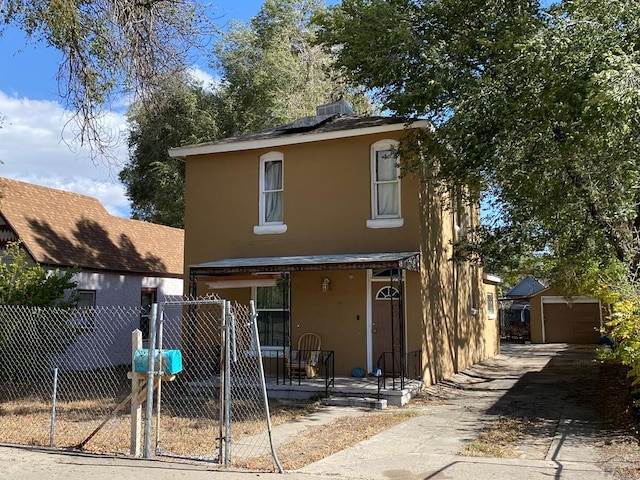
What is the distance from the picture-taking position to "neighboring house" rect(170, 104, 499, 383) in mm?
13859

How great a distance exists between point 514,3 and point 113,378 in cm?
1287

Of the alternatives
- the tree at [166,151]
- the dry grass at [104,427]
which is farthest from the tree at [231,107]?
the dry grass at [104,427]

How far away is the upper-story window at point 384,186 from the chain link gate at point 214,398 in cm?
397

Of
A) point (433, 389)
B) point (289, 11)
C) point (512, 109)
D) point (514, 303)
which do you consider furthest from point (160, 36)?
point (514, 303)

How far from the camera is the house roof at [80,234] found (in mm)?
16859

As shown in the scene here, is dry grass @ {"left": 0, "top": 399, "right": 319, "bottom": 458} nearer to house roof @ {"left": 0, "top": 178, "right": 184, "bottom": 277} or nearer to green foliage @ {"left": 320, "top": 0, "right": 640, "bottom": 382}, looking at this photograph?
house roof @ {"left": 0, "top": 178, "right": 184, "bottom": 277}

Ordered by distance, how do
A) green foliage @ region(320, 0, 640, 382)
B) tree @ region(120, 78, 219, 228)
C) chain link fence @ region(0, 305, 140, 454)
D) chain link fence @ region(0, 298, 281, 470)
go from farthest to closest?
tree @ region(120, 78, 219, 228) < green foliage @ region(320, 0, 640, 382) < chain link fence @ region(0, 305, 140, 454) < chain link fence @ region(0, 298, 281, 470)

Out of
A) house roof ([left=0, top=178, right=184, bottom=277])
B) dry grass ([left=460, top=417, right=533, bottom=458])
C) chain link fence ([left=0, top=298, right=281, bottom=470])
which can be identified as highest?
house roof ([left=0, top=178, right=184, bottom=277])

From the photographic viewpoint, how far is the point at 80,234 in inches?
744

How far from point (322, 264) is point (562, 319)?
25.7 meters

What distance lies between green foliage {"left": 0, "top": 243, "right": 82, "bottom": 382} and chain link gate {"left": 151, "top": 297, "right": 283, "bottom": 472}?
251 cm

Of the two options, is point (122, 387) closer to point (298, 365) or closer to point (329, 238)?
point (298, 365)

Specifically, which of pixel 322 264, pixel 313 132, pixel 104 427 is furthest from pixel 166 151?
pixel 104 427

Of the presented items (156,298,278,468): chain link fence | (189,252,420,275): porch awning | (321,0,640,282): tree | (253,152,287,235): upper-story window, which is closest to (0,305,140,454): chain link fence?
(156,298,278,468): chain link fence
